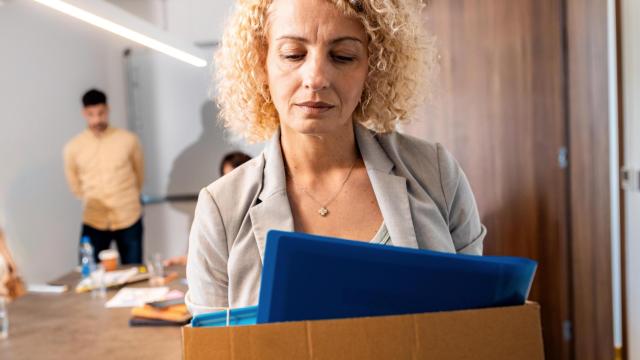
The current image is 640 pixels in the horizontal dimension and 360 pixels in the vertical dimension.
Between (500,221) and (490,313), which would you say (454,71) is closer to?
(500,221)

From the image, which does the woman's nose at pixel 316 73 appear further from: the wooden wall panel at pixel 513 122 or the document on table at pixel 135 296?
the wooden wall panel at pixel 513 122

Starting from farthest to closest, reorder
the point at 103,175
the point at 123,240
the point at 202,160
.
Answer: the point at 202,160 < the point at 123,240 < the point at 103,175

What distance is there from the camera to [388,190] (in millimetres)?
1046

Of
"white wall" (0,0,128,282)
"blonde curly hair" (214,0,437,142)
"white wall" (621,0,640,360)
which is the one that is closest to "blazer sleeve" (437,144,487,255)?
"blonde curly hair" (214,0,437,142)

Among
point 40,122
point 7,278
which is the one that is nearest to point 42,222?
point 40,122

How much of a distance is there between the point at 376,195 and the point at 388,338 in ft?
1.57

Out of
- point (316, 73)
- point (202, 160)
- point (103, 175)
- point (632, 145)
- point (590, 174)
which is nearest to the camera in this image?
point (316, 73)

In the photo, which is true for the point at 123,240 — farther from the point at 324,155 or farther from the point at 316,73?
the point at 316,73

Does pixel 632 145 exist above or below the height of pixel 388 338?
above

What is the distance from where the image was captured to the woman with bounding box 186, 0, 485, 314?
97 cm

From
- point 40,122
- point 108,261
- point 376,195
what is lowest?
point 108,261

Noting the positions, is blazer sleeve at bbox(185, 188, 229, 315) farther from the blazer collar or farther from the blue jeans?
the blue jeans

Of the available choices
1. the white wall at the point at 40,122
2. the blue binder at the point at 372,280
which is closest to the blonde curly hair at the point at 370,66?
the blue binder at the point at 372,280

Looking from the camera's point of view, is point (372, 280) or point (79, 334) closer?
point (372, 280)
